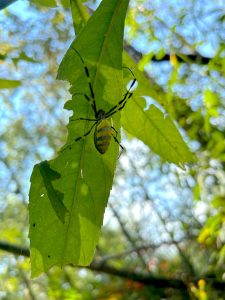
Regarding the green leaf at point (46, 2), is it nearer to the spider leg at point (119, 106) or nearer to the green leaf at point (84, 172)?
the green leaf at point (84, 172)

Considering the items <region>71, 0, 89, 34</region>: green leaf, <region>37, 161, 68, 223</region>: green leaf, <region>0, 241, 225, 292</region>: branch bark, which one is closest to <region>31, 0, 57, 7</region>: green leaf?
<region>71, 0, 89, 34</region>: green leaf

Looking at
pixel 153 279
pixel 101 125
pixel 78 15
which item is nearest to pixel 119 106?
pixel 101 125

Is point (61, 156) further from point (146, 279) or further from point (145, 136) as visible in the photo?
point (146, 279)

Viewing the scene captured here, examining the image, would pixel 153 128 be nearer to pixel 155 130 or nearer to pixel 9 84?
pixel 155 130

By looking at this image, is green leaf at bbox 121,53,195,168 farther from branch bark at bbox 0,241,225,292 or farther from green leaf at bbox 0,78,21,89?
branch bark at bbox 0,241,225,292

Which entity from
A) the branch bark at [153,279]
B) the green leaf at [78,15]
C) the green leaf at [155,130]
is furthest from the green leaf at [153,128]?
the branch bark at [153,279]
